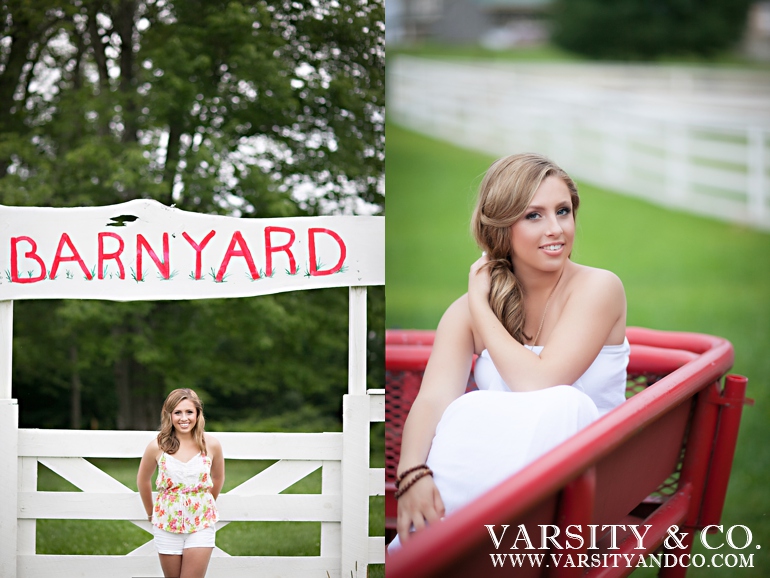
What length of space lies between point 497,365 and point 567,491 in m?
0.50

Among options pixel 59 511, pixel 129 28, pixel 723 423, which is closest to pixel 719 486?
pixel 723 423

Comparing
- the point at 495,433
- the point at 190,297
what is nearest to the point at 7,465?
the point at 190,297

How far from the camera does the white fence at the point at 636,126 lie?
97.3 inches

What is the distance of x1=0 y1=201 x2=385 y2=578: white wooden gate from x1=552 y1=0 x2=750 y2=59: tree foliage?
0.97 metres

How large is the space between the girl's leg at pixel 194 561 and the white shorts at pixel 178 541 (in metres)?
0.02

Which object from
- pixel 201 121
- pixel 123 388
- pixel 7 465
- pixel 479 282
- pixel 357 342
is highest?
pixel 201 121

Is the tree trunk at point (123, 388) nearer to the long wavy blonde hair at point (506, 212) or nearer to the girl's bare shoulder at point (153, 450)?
the girl's bare shoulder at point (153, 450)

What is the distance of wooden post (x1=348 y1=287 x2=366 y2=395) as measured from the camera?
8.98 ft

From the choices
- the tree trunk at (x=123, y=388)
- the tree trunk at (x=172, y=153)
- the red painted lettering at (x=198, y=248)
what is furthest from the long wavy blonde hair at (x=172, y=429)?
the tree trunk at (x=123, y=388)

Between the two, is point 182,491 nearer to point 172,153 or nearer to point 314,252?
point 314,252

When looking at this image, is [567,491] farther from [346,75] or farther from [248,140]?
[248,140]

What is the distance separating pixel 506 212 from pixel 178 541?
1579 mm

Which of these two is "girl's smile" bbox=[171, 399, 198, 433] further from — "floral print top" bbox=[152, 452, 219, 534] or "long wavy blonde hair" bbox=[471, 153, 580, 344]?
"long wavy blonde hair" bbox=[471, 153, 580, 344]

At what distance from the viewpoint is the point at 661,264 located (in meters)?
2.50
